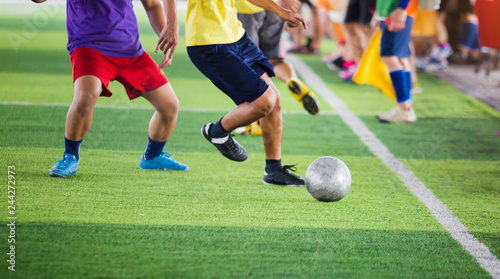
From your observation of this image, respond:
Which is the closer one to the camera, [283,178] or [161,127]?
[283,178]

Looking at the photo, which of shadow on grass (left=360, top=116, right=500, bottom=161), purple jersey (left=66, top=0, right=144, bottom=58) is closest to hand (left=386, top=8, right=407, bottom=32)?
shadow on grass (left=360, top=116, right=500, bottom=161)

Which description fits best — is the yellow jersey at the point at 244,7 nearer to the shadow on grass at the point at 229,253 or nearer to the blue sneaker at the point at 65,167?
the blue sneaker at the point at 65,167

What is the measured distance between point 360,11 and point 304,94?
443 centimetres

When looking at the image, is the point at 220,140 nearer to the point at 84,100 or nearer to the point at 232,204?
the point at 232,204

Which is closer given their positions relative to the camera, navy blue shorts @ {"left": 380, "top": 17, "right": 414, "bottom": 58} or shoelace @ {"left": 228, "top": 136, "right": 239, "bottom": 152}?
shoelace @ {"left": 228, "top": 136, "right": 239, "bottom": 152}

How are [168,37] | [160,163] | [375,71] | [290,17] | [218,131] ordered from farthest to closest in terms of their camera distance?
[375,71]
[160,163]
[218,131]
[168,37]
[290,17]

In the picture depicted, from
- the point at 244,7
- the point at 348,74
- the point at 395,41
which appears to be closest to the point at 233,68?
the point at 244,7

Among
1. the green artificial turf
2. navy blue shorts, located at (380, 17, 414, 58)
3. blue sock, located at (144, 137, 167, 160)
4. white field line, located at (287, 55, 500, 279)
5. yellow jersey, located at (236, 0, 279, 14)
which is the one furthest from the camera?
navy blue shorts, located at (380, 17, 414, 58)

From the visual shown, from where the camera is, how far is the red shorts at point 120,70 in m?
4.36

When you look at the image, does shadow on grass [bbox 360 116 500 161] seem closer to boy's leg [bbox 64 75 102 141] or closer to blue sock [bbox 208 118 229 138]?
blue sock [bbox 208 118 229 138]

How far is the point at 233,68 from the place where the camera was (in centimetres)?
412

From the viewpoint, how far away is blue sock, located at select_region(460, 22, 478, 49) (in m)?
12.7

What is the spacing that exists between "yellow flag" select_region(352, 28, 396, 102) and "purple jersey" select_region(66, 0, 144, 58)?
4.04 metres

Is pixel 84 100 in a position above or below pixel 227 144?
above
